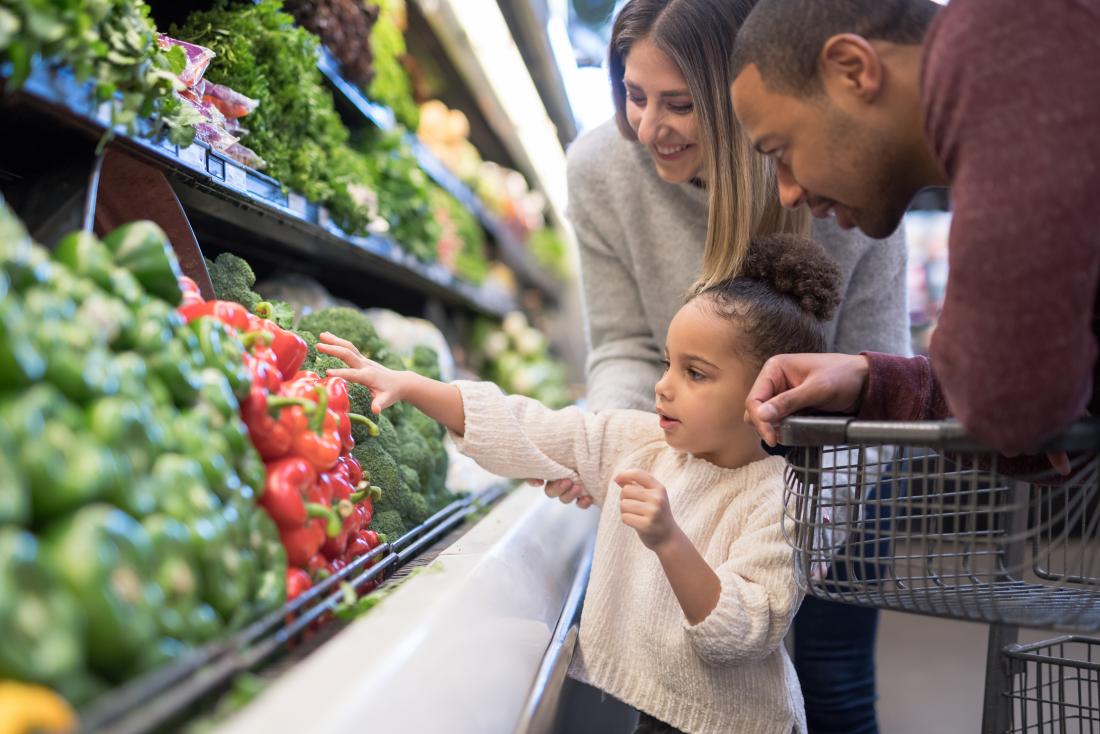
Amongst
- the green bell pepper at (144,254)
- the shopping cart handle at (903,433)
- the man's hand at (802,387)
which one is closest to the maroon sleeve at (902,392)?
the man's hand at (802,387)

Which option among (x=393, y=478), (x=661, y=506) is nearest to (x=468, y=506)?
(x=393, y=478)

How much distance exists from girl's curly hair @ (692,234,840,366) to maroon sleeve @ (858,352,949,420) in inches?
10.0

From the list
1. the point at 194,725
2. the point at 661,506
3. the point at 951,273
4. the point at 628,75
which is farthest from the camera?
the point at 628,75

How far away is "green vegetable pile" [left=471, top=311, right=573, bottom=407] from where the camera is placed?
5.21 m

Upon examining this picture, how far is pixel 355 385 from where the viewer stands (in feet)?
6.38

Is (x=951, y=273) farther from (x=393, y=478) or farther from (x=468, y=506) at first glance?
(x=468, y=506)

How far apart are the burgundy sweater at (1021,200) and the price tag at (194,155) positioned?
1.10 meters

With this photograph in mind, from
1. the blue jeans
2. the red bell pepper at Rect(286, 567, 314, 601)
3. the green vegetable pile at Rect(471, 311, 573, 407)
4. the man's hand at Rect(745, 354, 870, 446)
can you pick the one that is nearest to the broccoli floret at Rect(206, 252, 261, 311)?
the red bell pepper at Rect(286, 567, 314, 601)

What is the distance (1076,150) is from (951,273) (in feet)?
0.62

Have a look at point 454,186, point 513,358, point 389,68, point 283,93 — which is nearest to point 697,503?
point 283,93

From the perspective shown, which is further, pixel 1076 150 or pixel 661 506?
pixel 661 506

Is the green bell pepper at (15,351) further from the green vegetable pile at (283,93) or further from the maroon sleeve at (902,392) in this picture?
the green vegetable pile at (283,93)

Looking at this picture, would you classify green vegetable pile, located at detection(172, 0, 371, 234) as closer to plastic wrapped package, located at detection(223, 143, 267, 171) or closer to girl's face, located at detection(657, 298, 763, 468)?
plastic wrapped package, located at detection(223, 143, 267, 171)

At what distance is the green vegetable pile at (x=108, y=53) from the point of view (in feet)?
3.44
